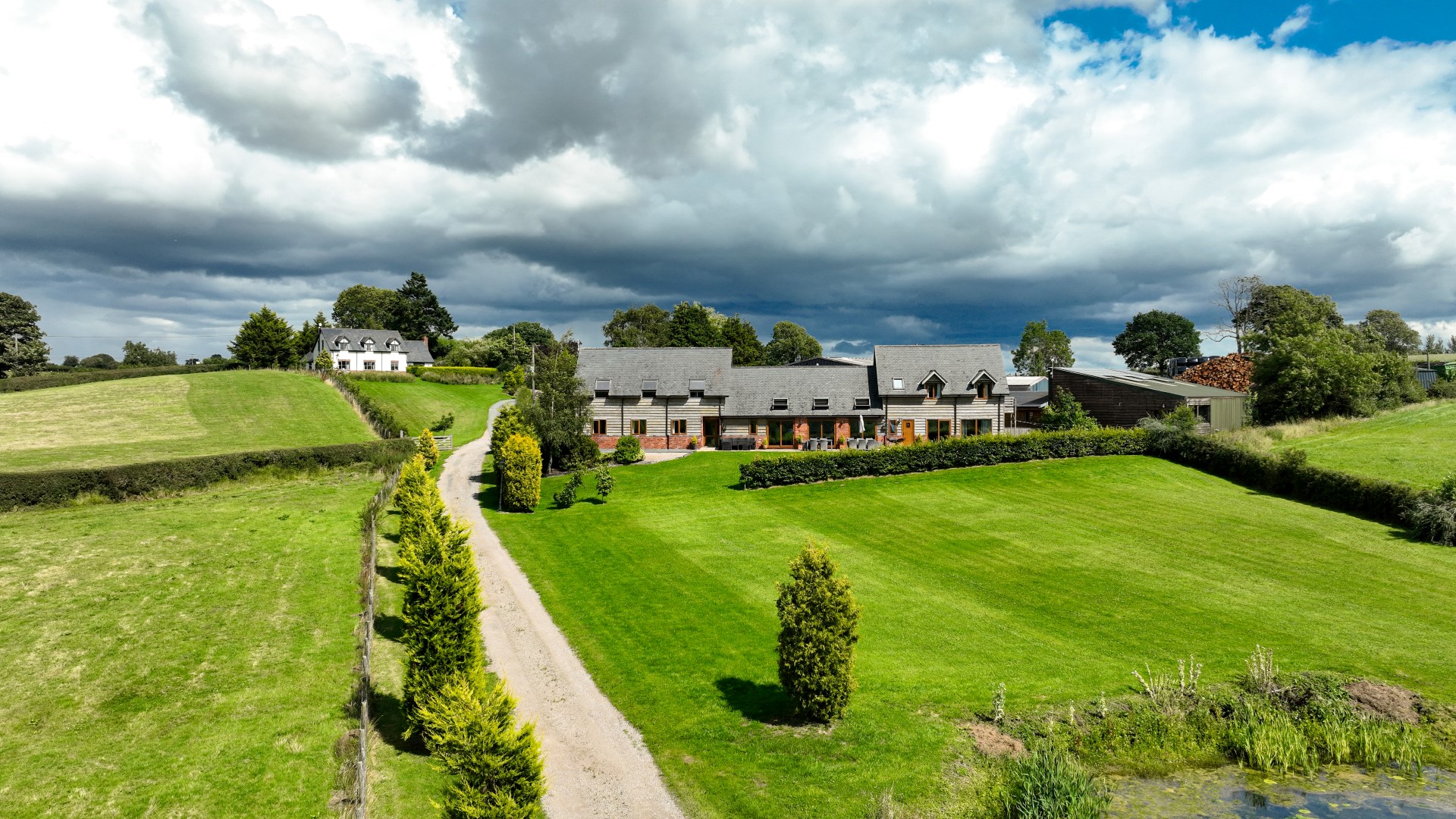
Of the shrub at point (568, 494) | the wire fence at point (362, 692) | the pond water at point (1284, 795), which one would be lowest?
the pond water at point (1284, 795)

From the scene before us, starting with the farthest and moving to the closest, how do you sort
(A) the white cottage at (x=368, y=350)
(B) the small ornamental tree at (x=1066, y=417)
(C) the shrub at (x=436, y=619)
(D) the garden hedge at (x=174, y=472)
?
1. (A) the white cottage at (x=368, y=350)
2. (B) the small ornamental tree at (x=1066, y=417)
3. (D) the garden hedge at (x=174, y=472)
4. (C) the shrub at (x=436, y=619)

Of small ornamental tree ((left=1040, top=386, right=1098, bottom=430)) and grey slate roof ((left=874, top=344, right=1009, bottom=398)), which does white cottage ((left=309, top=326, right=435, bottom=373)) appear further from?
small ornamental tree ((left=1040, top=386, right=1098, bottom=430))

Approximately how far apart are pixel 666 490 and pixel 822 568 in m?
27.9

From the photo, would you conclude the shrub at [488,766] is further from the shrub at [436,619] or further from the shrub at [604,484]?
the shrub at [604,484]

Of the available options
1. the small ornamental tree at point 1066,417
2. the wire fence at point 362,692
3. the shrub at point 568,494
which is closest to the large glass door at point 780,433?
the small ornamental tree at point 1066,417

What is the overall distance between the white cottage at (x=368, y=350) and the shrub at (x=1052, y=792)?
103588mm

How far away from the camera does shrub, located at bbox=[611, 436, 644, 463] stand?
2060 inches

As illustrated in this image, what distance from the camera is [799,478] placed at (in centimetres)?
4378

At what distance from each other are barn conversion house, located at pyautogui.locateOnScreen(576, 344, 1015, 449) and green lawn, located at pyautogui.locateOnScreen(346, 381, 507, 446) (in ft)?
54.0

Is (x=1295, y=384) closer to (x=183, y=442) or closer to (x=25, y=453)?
(x=183, y=442)

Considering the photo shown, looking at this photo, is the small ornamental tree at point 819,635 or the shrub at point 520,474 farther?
the shrub at point 520,474

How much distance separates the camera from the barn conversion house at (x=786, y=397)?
6122 centimetres

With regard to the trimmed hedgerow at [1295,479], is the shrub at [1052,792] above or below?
below

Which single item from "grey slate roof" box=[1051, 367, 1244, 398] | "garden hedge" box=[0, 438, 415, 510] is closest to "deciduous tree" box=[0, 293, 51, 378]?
"garden hedge" box=[0, 438, 415, 510]
